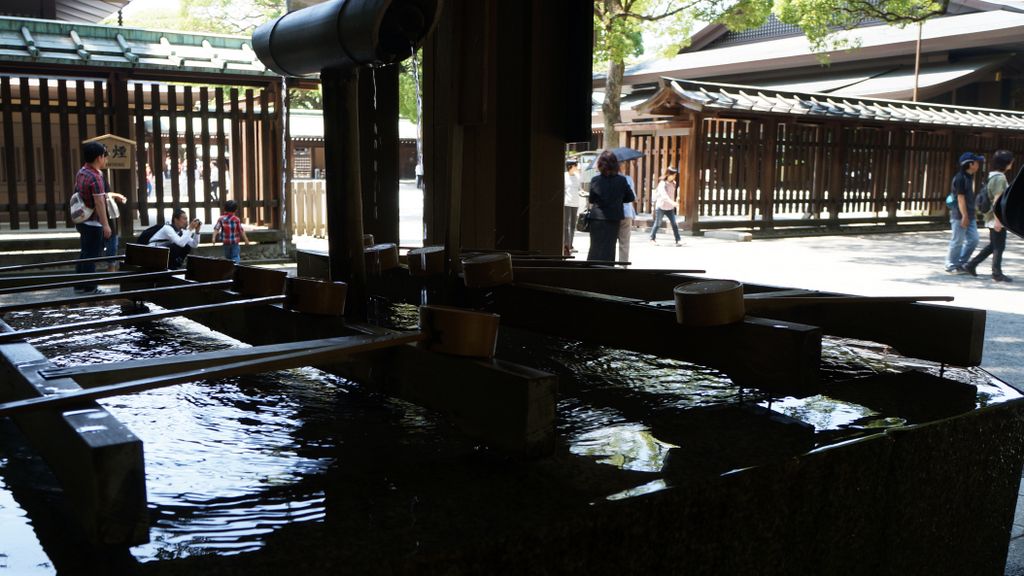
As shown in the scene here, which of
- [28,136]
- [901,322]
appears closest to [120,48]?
[28,136]

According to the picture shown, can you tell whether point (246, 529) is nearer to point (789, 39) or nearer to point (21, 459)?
point (21, 459)

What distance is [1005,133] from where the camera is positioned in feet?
73.9

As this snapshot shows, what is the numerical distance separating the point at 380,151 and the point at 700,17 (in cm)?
1993

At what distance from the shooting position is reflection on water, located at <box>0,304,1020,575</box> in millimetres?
1061

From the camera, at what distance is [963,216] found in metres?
10.9

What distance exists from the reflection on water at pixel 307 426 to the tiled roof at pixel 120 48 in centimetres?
999

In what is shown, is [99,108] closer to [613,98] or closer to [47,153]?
[47,153]

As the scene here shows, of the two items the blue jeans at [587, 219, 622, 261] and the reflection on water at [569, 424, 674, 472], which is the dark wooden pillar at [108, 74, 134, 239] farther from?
the reflection on water at [569, 424, 674, 472]

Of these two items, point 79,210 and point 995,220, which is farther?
point 995,220

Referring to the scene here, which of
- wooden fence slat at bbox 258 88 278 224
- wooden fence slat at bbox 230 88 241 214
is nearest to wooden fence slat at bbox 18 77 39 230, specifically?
wooden fence slat at bbox 230 88 241 214

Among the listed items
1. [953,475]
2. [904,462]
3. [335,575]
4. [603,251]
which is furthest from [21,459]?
[603,251]

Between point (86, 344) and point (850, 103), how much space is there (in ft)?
66.0

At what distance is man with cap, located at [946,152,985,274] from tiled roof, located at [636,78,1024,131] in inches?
246

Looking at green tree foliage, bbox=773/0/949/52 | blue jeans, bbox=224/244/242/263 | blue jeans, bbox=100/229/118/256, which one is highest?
green tree foliage, bbox=773/0/949/52
